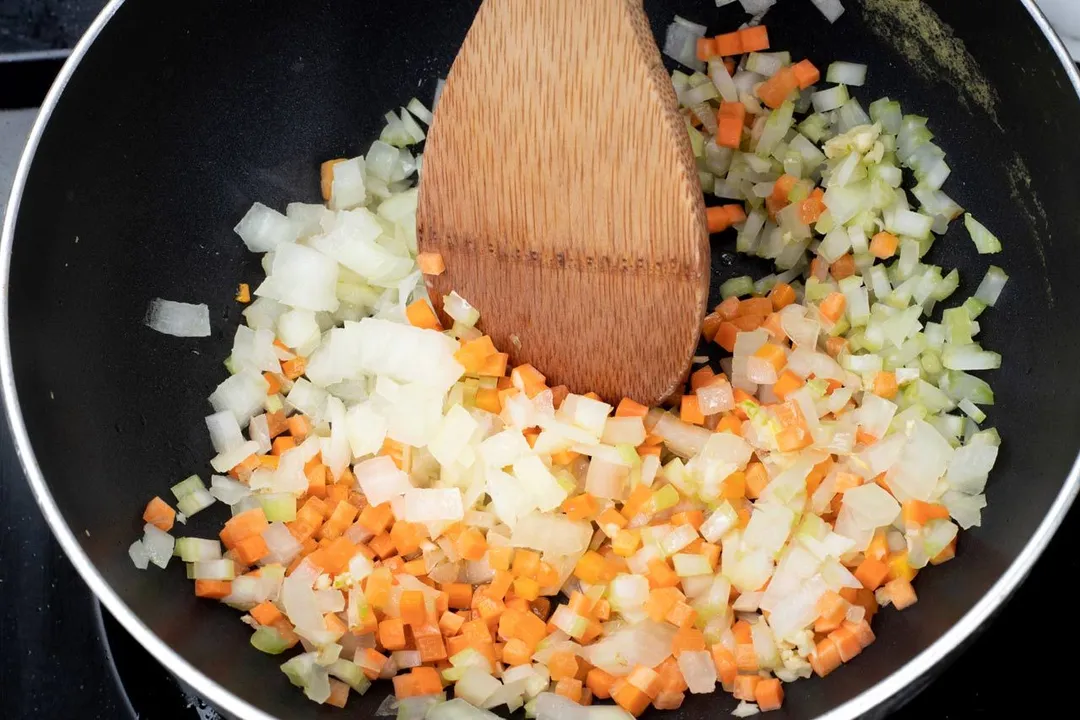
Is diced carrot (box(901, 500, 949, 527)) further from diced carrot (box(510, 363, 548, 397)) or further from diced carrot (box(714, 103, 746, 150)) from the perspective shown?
diced carrot (box(714, 103, 746, 150))

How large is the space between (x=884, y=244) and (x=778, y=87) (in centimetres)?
38

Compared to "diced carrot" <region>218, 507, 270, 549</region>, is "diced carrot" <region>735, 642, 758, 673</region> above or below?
above

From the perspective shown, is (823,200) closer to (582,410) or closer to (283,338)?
(582,410)

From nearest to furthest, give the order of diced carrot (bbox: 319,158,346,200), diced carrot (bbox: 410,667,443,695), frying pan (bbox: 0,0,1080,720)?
frying pan (bbox: 0,0,1080,720)
diced carrot (bbox: 410,667,443,695)
diced carrot (bbox: 319,158,346,200)

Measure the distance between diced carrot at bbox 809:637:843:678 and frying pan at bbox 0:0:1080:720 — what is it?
0.05 feet

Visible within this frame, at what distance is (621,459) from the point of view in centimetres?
165

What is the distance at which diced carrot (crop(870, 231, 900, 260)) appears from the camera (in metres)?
1.82

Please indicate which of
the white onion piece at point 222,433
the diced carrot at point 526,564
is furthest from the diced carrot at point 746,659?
the white onion piece at point 222,433

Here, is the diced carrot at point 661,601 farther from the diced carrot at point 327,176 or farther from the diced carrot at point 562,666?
the diced carrot at point 327,176

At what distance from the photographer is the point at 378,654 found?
1558 millimetres

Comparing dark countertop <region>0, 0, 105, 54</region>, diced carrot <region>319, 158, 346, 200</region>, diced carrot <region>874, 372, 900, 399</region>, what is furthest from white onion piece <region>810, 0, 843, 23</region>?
dark countertop <region>0, 0, 105, 54</region>

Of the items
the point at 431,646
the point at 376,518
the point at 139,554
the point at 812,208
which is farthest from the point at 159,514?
the point at 812,208

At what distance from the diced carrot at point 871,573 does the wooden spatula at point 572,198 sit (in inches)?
16.6

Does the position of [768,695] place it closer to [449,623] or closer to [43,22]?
[449,623]
